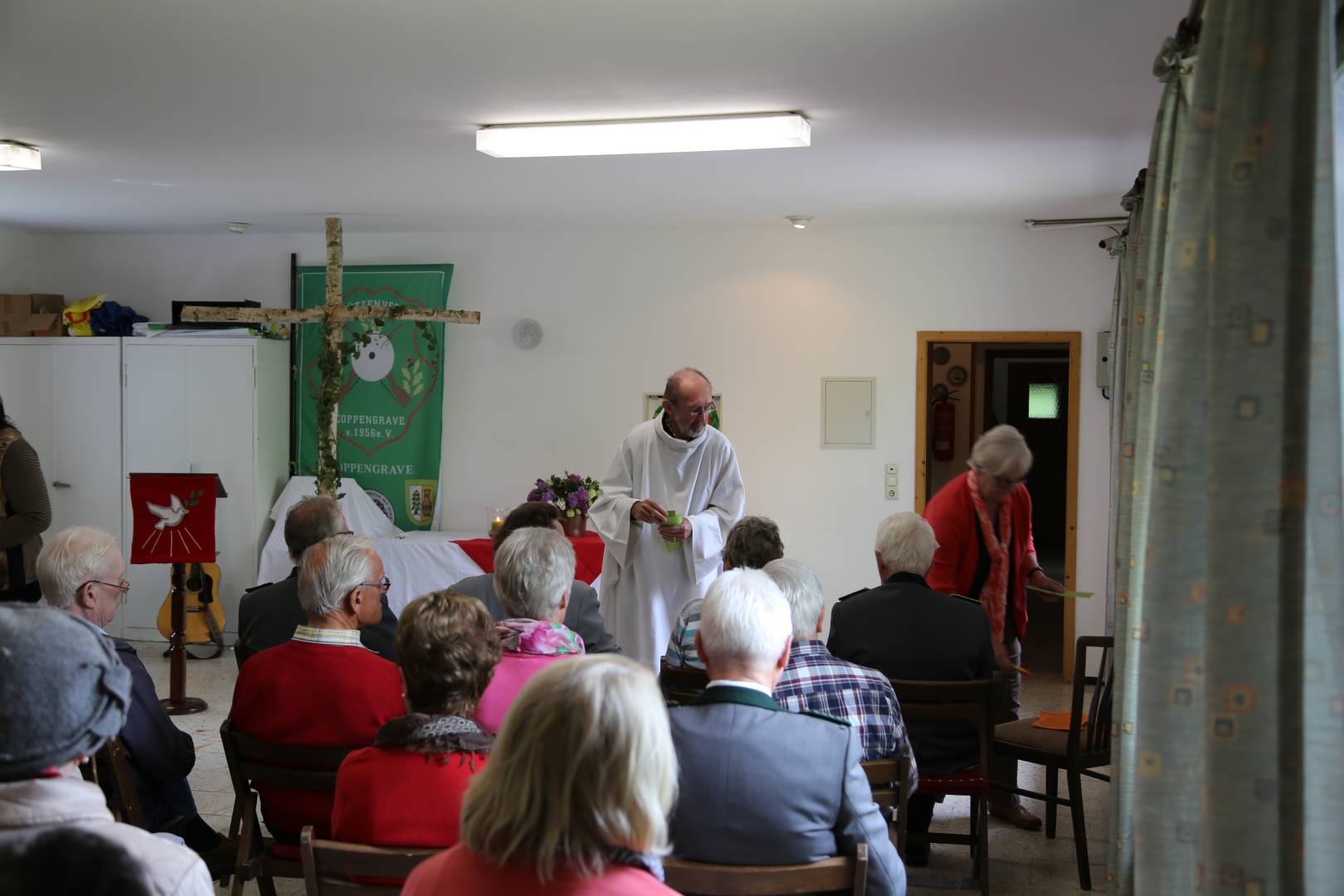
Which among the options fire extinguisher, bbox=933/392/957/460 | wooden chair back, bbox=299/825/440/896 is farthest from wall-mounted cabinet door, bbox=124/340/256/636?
wooden chair back, bbox=299/825/440/896

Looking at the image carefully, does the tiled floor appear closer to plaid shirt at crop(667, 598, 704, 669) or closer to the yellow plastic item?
plaid shirt at crop(667, 598, 704, 669)

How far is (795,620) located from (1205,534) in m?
1.22

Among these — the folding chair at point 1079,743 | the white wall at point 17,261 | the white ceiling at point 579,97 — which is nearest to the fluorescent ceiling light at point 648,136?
the white ceiling at point 579,97

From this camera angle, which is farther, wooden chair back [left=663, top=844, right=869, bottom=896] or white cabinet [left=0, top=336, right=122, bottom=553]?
white cabinet [left=0, top=336, right=122, bottom=553]

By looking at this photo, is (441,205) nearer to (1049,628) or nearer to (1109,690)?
(1109,690)

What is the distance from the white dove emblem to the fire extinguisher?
6605 mm

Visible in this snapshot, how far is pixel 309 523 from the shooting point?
3729mm

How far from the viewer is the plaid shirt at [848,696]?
2711 millimetres

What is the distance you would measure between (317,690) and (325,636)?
5.4 inches

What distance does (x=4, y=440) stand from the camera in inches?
194

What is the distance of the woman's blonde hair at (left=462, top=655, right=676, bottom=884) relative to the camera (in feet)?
4.44

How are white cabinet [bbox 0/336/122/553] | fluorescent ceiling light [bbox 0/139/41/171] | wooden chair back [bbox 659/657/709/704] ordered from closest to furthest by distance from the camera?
1. wooden chair back [bbox 659/657/709/704]
2. fluorescent ceiling light [bbox 0/139/41/171]
3. white cabinet [bbox 0/336/122/553]

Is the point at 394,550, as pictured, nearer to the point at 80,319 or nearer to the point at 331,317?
the point at 331,317

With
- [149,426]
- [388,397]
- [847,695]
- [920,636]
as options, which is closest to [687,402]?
[920,636]
